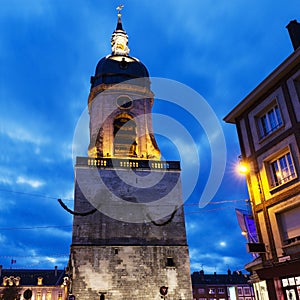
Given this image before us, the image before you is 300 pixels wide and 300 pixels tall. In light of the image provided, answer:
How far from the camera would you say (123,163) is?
20.2 m

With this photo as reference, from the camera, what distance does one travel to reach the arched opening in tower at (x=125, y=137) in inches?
866

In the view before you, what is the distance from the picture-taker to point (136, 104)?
23672 millimetres

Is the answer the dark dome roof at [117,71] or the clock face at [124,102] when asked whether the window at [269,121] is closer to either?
the clock face at [124,102]

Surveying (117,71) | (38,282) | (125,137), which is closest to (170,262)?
(125,137)

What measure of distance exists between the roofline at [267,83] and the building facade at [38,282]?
41810 millimetres

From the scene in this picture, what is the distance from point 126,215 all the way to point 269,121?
9.86 meters

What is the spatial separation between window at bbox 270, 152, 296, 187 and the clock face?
13.3 m

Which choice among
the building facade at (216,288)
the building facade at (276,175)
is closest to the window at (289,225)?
the building facade at (276,175)

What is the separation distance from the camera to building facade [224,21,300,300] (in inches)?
409

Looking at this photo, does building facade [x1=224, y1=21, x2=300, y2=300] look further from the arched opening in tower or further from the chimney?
the arched opening in tower

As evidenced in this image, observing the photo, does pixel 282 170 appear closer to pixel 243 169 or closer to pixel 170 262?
pixel 243 169

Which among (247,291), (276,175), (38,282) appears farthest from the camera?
(247,291)

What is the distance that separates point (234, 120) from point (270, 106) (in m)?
2.29

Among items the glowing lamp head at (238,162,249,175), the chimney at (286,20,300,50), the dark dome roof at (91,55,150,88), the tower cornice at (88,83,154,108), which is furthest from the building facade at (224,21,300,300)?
the dark dome roof at (91,55,150,88)
